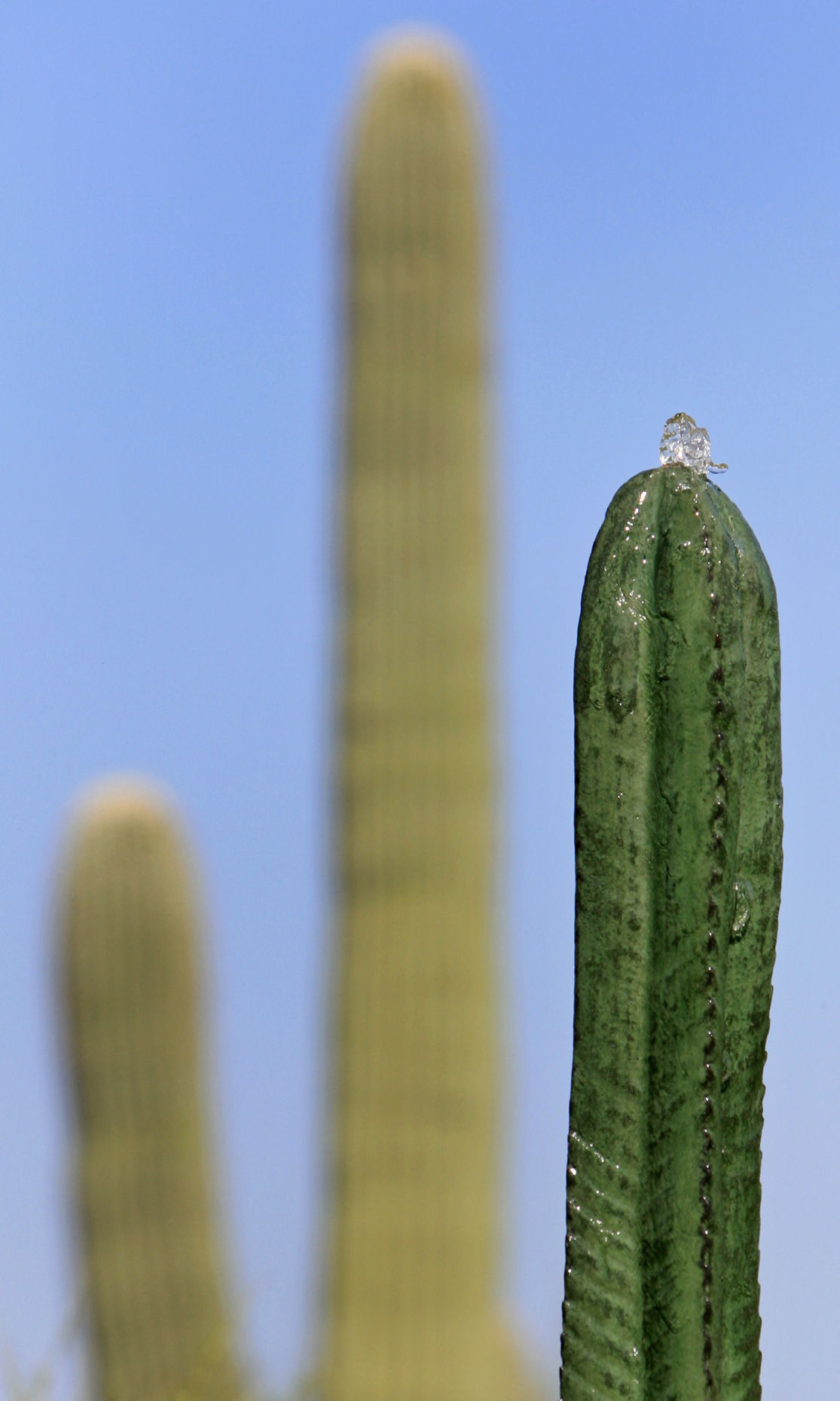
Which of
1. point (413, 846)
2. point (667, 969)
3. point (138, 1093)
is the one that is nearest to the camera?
point (667, 969)

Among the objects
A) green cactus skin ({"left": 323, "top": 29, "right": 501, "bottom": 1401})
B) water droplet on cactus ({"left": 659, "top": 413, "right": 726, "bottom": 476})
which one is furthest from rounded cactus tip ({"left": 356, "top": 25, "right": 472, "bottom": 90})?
water droplet on cactus ({"left": 659, "top": 413, "right": 726, "bottom": 476})

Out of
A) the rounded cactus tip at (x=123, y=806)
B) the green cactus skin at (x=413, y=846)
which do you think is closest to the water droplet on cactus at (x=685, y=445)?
the green cactus skin at (x=413, y=846)

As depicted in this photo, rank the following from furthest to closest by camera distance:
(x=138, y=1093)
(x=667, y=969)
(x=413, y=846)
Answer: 1. (x=138, y=1093)
2. (x=413, y=846)
3. (x=667, y=969)

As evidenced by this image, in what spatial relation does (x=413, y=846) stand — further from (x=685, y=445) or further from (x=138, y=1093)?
(x=138, y=1093)

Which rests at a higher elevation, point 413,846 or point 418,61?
point 418,61

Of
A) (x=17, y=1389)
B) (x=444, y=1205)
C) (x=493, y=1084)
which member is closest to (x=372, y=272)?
(x=493, y=1084)

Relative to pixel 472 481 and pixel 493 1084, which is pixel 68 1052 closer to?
pixel 493 1084

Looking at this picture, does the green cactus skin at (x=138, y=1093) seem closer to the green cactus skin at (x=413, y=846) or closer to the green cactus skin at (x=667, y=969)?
the green cactus skin at (x=413, y=846)

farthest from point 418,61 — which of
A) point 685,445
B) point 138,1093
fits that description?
point 138,1093
